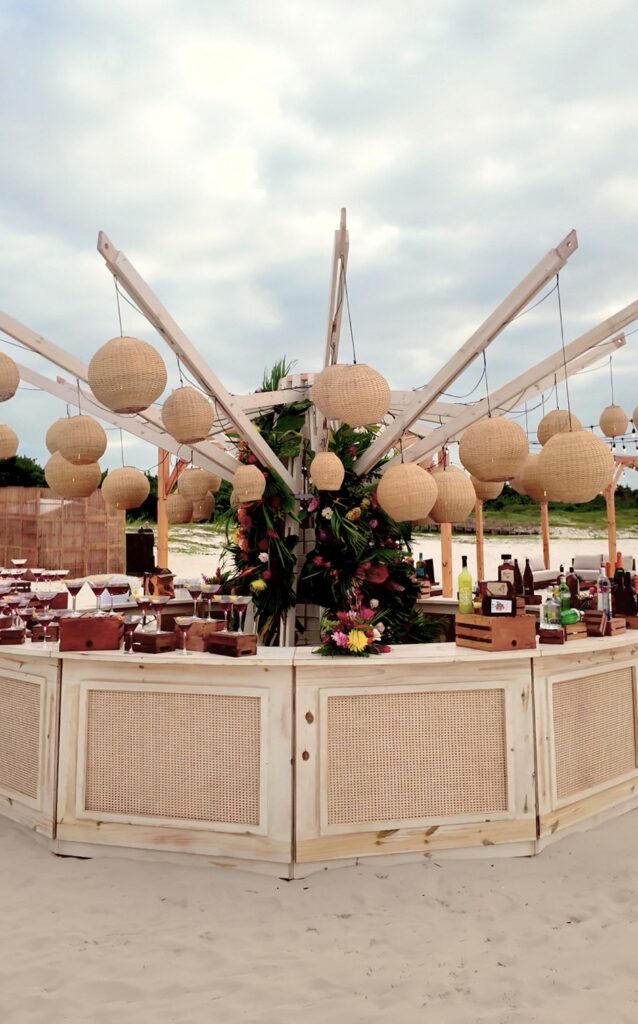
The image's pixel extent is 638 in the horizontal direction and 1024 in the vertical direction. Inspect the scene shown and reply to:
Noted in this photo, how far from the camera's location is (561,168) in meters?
4.77

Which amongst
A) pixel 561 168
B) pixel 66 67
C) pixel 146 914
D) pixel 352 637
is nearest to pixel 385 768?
pixel 352 637

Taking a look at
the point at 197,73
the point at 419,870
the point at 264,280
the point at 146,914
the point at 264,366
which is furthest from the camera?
the point at 264,280

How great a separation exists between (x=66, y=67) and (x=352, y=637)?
14.0 feet

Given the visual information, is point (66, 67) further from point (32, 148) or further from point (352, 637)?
point (352, 637)

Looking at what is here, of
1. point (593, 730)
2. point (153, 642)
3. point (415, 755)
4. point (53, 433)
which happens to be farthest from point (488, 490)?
point (53, 433)

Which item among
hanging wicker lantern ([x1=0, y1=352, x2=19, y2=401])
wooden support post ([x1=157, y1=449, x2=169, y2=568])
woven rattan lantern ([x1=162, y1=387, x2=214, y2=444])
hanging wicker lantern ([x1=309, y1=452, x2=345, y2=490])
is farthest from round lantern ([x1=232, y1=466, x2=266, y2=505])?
wooden support post ([x1=157, y1=449, x2=169, y2=568])

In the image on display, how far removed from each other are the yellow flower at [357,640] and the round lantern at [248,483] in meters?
1.46

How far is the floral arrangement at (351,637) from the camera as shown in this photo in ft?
9.36

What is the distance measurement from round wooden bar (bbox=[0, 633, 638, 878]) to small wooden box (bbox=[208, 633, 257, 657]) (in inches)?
2.3

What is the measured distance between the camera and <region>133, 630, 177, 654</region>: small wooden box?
294cm

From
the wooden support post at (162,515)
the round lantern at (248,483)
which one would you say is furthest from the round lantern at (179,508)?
the wooden support post at (162,515)

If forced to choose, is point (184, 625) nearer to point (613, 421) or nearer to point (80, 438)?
point (80, 438)

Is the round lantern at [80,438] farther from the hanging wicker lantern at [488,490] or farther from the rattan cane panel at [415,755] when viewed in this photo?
the hanging wicker lantern at [488,490]

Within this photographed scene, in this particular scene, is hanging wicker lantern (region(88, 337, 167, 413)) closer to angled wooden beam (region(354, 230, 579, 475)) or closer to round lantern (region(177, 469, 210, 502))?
angled wooden beam (region(354, 230, 579, 475))
